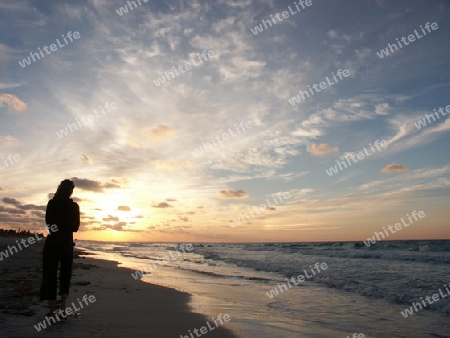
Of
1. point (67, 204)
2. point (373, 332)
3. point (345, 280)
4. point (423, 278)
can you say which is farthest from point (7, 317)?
point (423, 278)

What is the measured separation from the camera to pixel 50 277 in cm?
582

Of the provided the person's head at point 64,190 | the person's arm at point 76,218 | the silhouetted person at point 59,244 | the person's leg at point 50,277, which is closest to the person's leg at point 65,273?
the silhouetted person at point 59,244

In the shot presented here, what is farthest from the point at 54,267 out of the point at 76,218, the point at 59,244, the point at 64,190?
the point at 64,190

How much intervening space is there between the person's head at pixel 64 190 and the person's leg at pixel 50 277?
900 mm

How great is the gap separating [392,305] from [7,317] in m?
10.9

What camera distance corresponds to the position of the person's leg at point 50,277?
5754 millimetres

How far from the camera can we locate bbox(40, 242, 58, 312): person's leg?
227 inches

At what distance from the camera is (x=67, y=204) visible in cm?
610

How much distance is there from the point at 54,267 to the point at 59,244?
436 mm

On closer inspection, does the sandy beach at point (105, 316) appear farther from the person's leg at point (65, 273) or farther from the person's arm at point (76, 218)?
the person's arm at point (76, 218)

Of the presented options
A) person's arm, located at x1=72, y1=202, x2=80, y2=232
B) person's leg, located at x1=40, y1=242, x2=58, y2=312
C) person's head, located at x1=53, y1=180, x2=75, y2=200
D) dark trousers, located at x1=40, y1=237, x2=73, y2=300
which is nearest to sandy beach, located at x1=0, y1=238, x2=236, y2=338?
person's leg, located at x1=40, y1=242, x2=58, y2=312

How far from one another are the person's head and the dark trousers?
2.66 feet

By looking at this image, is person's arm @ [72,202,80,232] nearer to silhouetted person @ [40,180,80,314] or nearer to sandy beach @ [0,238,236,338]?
silhouetted person @ [40,180,80,314]

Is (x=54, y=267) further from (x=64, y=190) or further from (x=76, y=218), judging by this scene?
(x=64, y=190)
